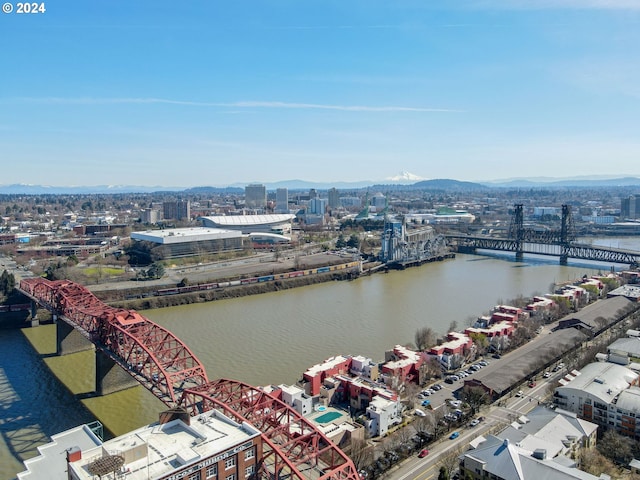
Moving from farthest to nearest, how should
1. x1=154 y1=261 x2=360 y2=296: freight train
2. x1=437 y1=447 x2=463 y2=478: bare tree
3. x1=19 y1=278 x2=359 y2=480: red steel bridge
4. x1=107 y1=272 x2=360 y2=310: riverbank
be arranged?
x1=154 y1=261 x2=360 y2=296: freight train → x1=107 y1=272 x2=360 y2=310: riverbank → x1=437 y1=447 x2=463 y2=478: bare tree → x1=19 y1=278 x2=359 y2=480: red steel bridge

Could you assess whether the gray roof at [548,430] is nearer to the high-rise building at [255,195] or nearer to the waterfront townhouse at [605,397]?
the waterfront townhouse at [605,397]

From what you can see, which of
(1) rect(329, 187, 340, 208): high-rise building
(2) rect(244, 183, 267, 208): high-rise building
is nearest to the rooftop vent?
(2) rect(244, 183, 267, 208): high-rise building

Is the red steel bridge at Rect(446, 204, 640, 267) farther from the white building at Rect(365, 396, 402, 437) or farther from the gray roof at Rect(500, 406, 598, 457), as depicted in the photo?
Answer: the white building at Rect(365, 396, 402, 437)

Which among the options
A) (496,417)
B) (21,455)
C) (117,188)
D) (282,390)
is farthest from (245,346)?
(117,188)

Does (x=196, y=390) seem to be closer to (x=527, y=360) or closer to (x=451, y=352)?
(x=451, y=352)

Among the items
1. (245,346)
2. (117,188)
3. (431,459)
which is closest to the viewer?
(431,459)

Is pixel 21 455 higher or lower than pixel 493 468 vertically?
lower

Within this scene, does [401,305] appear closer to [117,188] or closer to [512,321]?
[512,321]
